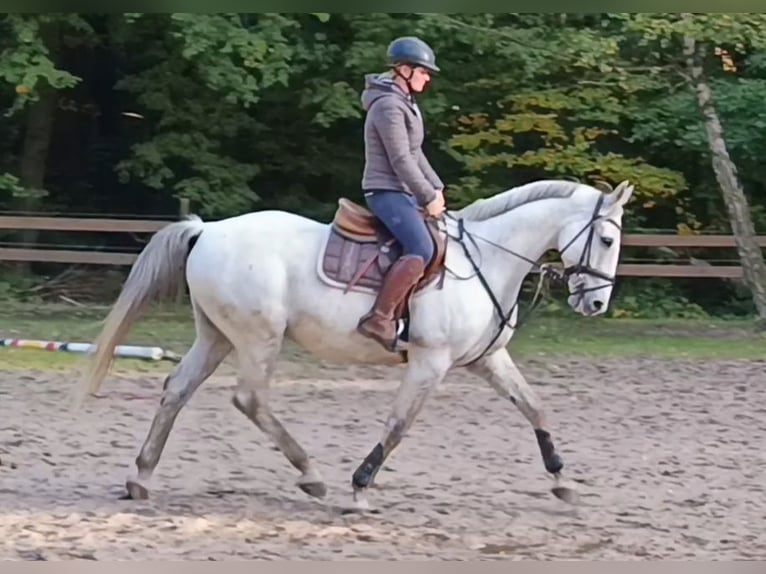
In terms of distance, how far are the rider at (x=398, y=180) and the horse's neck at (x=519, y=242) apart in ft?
0.81

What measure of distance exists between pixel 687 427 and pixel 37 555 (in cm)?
278

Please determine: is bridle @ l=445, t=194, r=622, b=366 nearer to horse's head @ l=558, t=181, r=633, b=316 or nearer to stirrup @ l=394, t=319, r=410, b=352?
horse's head @ l=558, t=181, r=633, b=316

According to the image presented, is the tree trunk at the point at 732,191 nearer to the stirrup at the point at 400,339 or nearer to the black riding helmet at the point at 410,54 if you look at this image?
the stirrup at the point at 400,339

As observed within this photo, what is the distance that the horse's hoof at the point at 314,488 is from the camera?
3.96 meters

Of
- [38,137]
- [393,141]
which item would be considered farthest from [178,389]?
[38,137]

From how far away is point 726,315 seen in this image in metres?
7.25

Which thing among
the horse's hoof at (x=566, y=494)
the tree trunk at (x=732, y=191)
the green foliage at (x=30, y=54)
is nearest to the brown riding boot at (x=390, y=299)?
the horse's hoof at (x=566, y=494)

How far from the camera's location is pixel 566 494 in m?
3.98

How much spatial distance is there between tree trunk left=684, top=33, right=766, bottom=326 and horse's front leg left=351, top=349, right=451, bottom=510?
3969 millimetres

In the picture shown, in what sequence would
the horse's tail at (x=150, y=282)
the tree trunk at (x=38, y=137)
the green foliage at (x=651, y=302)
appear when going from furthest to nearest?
the tree trunk at (x=38, y=137)
the green foliage at (x=651, y=302)
the horse's tail at (x=150, y=282)

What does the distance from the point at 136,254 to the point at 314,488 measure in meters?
3.50

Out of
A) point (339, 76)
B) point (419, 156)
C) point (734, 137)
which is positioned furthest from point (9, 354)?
point (734, 137)

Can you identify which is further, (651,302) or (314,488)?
(651,302)

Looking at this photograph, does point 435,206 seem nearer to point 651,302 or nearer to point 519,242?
point 519,242
